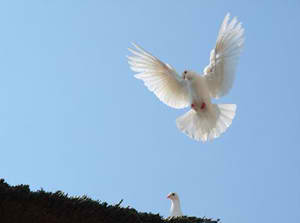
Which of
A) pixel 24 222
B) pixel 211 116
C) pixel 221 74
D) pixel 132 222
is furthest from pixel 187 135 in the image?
pixel 24 222

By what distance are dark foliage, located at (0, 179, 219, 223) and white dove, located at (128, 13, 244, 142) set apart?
20.6 feet

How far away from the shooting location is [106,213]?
25.3 feet

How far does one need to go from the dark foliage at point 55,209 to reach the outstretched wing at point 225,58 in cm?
625

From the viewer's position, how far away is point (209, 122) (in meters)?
14.5

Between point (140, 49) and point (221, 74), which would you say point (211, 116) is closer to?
point (221, 74)

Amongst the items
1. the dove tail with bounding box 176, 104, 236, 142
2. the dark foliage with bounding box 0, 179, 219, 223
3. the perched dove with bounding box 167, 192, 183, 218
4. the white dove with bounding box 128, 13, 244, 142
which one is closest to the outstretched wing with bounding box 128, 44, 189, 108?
the white dove with bounding box 128, 13, 244, 142

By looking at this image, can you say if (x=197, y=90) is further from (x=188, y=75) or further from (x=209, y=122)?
(x=209, y=122)

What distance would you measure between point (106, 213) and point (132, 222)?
14.0 inches

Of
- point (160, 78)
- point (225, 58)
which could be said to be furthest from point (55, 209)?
point (160, 78)

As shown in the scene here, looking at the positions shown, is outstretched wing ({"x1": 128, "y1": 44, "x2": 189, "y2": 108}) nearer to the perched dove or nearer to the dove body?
the dove body

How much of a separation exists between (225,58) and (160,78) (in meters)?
2.01

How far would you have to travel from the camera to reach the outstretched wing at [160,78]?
48.0 feet

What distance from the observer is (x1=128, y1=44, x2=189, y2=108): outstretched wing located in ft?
48.0

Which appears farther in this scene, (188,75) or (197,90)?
(197,90)
